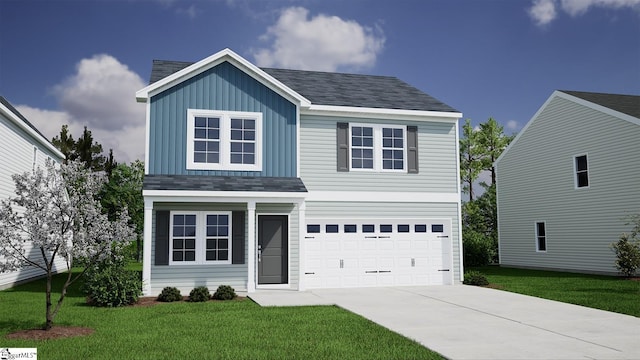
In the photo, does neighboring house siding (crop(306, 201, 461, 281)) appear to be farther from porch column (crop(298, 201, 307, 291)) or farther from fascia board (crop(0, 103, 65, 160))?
fascia board (crop(0, 103, 65, 160))

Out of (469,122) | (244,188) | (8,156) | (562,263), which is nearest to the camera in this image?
(244,188)

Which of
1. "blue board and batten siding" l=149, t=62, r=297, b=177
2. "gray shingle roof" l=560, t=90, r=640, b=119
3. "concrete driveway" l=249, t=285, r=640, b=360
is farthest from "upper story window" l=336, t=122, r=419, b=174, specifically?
"gray shingle roof" l=560, t=90, r=640, b=119

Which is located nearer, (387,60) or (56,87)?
(387,60)

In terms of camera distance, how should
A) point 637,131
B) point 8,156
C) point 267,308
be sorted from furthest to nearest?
point 637,131 < point 8,156 < point 267,308

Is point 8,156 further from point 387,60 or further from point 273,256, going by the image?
point 387,60

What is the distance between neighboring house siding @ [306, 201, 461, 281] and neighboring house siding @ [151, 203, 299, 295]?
114 centimetres

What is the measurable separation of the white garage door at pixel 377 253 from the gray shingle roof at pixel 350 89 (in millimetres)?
3973

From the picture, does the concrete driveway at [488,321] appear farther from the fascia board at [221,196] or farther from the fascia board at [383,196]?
the fascia board at [383,196]

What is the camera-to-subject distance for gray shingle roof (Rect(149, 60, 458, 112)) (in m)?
18.7

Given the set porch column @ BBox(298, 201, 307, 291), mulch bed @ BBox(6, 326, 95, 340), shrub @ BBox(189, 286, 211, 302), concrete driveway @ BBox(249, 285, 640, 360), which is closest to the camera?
concrete driveway @ BBox(249, 285, 640, 360)

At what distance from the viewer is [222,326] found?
1070 centimetres

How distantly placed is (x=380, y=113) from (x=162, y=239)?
26.2 feet

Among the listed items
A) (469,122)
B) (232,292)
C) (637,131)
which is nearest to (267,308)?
(232,292)

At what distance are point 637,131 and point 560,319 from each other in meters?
13.2
